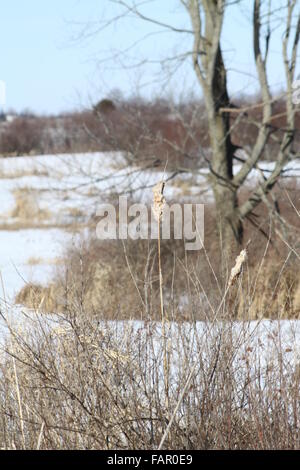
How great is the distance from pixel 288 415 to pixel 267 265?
539 cm

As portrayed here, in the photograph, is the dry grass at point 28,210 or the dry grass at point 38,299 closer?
the dry grass at point 38,299

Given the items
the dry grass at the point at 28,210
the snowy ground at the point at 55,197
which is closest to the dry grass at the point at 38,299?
the snowy ground at the point at 55,197

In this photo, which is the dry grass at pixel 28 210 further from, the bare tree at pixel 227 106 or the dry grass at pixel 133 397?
the dry grass at pixel 133 397

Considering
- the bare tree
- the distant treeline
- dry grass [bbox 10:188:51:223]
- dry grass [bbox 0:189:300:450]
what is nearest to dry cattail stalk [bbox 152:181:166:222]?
dry grass [bbox 0:189:300:450]

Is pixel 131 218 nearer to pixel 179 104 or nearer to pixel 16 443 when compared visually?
pixel 179 104

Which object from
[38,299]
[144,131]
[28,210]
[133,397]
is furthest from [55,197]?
[133,397]

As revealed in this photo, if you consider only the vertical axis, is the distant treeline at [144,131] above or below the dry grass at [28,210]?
above

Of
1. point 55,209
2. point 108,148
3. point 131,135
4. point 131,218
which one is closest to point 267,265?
point 131,218

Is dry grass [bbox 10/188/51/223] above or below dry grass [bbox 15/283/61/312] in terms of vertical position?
below

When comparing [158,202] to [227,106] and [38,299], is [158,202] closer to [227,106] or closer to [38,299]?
[38,299]

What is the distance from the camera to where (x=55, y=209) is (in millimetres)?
15539

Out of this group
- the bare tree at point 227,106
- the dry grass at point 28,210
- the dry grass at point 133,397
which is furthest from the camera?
the dry grass at point 28,210

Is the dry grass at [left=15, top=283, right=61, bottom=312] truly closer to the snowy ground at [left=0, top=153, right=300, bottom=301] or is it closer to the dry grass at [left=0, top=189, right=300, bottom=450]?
the dry grass at [left=0, top=189, right=300, bottom=450]

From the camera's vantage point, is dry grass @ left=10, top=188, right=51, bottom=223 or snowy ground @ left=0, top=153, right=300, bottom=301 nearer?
snowy ground @ left=0, top=153, right=300, bottom=301
